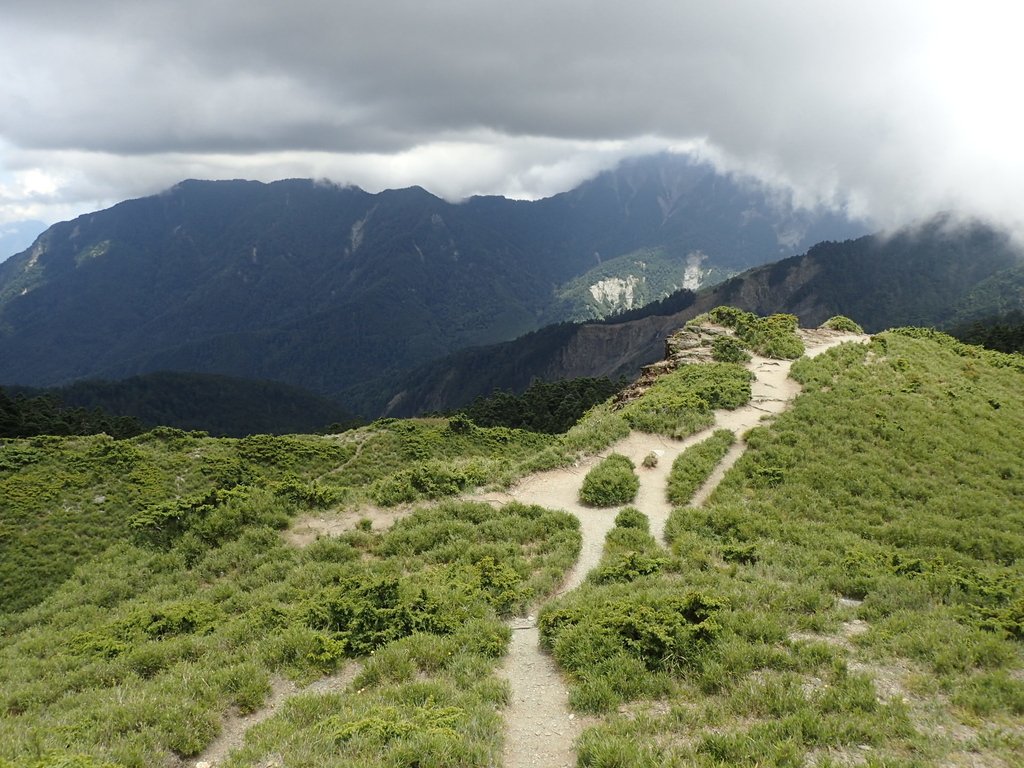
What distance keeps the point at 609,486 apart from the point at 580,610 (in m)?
9.03

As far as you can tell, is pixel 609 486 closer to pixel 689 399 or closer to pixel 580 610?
pixel 580 610

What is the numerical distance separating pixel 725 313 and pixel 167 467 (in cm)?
3872

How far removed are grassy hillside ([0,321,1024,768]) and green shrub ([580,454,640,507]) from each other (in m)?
0.94

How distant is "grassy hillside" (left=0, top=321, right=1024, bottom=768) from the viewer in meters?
8.05

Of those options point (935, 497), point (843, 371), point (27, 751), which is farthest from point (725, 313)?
point (27, 751)

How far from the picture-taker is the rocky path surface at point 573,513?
8531mm

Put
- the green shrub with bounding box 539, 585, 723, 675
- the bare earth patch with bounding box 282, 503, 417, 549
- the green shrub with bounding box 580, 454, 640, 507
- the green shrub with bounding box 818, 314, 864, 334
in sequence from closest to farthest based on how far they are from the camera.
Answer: the green shrub with bounding box 539, 585, 723, 675 → the bare earth patch with bounding box 282, 503, 417, 549 → the green shrub with bounding box 580, 454, 640, 507 → the green shrub with bounding box 818, 314, 864, 334

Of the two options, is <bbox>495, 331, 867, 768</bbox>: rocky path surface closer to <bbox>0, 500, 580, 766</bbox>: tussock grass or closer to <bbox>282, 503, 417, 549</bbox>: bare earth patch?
<bbox>0, 500, 580, 766</bbox>: tussock grass

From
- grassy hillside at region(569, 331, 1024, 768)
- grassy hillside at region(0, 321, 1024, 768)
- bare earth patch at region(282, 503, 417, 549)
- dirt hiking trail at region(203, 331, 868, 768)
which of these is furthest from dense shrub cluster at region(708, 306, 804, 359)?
bare earth patch at region(282, 503, 417, 549)

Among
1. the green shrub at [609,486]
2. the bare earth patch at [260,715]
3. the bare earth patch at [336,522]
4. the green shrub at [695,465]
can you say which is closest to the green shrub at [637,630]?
the bare earth patch at [260,715]

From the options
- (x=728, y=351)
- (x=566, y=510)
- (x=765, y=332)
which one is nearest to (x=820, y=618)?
(x=566, y=510)

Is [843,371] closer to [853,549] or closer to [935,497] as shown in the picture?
[935,497]

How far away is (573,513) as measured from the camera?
1919cm

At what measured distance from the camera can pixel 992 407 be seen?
89.5ft
